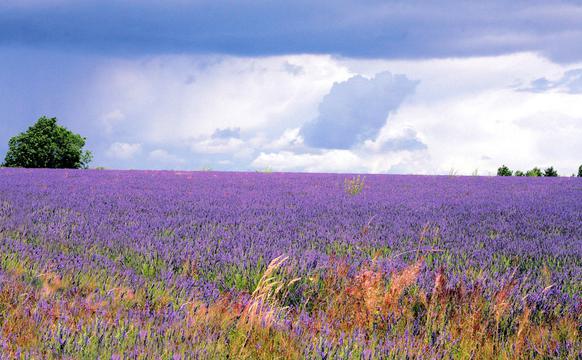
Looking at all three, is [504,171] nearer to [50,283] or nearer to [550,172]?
[550,172]

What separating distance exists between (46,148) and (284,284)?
32452 millimetres

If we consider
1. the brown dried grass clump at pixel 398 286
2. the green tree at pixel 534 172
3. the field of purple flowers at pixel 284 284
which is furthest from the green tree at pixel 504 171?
the brown dried grass clump at pixel 398 286

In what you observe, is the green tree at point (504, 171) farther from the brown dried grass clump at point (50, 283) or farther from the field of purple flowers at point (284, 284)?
the brown dried grass clump at point (50, 283)

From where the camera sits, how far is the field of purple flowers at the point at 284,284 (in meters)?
2.54

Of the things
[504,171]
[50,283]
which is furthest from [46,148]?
[50,283]

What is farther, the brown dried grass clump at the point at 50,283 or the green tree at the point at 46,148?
the green tree at the point at 46,148

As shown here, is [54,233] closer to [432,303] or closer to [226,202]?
[226,202]

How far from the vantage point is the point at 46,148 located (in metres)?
32.4

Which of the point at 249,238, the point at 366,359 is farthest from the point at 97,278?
the point at 366,359

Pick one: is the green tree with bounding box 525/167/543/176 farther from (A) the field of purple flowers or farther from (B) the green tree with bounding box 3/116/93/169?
(B) the green tree with bounding box 3/116/93/169

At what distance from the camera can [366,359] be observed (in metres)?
2.32

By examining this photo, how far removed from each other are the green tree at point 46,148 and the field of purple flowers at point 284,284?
27.5 meters

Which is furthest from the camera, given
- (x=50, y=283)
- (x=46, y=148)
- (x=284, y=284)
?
(x=46, y=148)

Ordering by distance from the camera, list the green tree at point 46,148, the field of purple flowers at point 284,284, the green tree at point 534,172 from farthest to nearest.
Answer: the green tree at point 46,148 → the green tree at point 534,172 → the field of purple flowers at point 284,284
